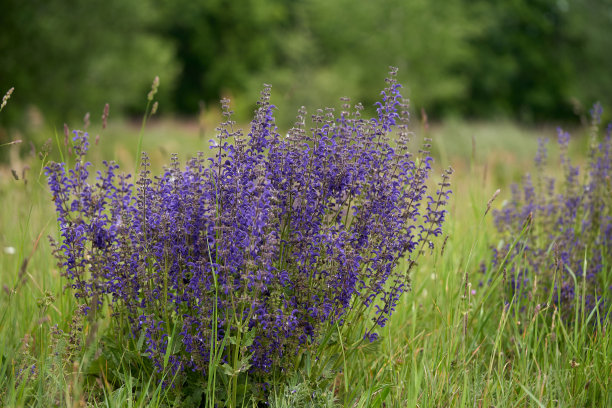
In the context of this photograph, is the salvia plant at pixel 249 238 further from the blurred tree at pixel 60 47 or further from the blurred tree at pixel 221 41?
the blurred tree at pixel 221 41

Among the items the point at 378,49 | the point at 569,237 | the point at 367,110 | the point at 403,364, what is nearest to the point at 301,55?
the point at 378,49

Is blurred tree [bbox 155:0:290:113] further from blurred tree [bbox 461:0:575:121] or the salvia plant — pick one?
the salvia plant

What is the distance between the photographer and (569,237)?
3.63 metres

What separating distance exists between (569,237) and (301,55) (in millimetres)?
17922

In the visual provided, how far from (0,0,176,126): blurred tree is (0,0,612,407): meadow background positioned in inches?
1.7

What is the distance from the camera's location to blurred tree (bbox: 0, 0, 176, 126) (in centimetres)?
1299

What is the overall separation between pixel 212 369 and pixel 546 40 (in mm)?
39933

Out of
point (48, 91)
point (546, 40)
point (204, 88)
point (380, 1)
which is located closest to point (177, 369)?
point (48, 91)

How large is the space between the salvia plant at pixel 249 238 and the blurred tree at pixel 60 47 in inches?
452

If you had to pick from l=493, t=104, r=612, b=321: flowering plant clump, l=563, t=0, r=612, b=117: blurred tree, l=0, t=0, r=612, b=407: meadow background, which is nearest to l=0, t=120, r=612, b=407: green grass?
l=0, t=0, r=612, b=407: meadow background

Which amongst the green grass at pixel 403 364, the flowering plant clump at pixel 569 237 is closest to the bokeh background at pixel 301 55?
the flowering plant clump at pixel 569 237

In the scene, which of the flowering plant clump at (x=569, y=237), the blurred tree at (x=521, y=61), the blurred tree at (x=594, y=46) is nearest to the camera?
the flowering plant clump at (x=569, y=237)

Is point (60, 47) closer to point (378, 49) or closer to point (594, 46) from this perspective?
point (378, 49)

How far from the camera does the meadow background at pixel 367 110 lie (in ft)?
8.85
